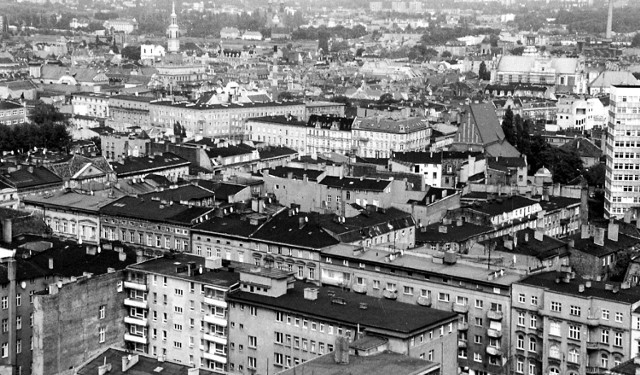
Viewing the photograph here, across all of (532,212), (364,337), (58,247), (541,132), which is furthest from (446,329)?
(541,132)

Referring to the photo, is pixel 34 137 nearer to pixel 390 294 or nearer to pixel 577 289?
pixel 390 294

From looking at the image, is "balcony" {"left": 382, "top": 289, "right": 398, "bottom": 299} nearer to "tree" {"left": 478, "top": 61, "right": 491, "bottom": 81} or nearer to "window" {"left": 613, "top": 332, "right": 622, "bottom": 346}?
"window" {"left": 613, "top": 332, "right": 622, "bottom": 346}

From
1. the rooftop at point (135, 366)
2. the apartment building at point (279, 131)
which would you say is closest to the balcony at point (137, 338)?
the rooftop at point (135, 366)

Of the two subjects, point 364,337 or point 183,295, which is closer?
point 364,337

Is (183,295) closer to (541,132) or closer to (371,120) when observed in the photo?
(371,120)

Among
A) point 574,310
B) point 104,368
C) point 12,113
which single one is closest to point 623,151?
point 574,310

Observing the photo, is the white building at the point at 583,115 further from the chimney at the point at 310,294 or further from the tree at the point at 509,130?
the chimney at the point at 310,294
